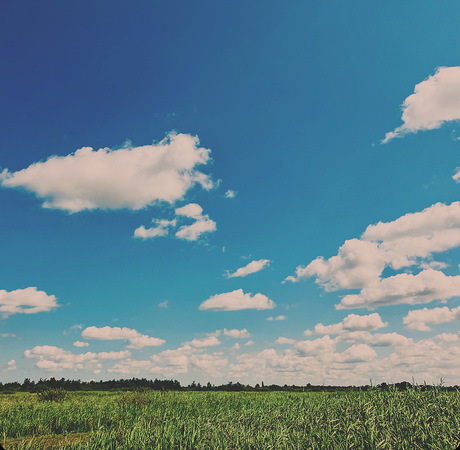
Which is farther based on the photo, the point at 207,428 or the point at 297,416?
the point at 297,416

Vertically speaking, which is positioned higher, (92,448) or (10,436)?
(92,448)

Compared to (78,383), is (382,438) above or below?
above

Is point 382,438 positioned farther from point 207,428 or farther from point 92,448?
point 92,448

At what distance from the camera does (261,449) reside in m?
8.37

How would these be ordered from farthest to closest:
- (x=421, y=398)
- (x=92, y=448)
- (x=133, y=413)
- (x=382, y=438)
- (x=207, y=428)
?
(x=133, y=413) → (x=421, y=398) → (x=207, y=428) → (x=382, y=438) → (x=92, y=448)

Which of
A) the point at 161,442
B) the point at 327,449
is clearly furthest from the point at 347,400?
the point at 161,442

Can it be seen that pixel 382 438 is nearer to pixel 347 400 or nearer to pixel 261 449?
pixel 261 449

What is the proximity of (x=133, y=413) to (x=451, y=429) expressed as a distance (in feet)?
39.4

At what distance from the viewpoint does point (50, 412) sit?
50.6 ft

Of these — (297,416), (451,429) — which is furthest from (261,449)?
(451,429)

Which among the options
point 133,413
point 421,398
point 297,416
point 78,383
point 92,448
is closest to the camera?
point 92,448

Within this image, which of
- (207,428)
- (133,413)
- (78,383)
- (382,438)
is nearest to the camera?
(382,438)

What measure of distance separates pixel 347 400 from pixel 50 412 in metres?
12.9

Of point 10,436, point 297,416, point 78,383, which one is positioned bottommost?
point 78,383
